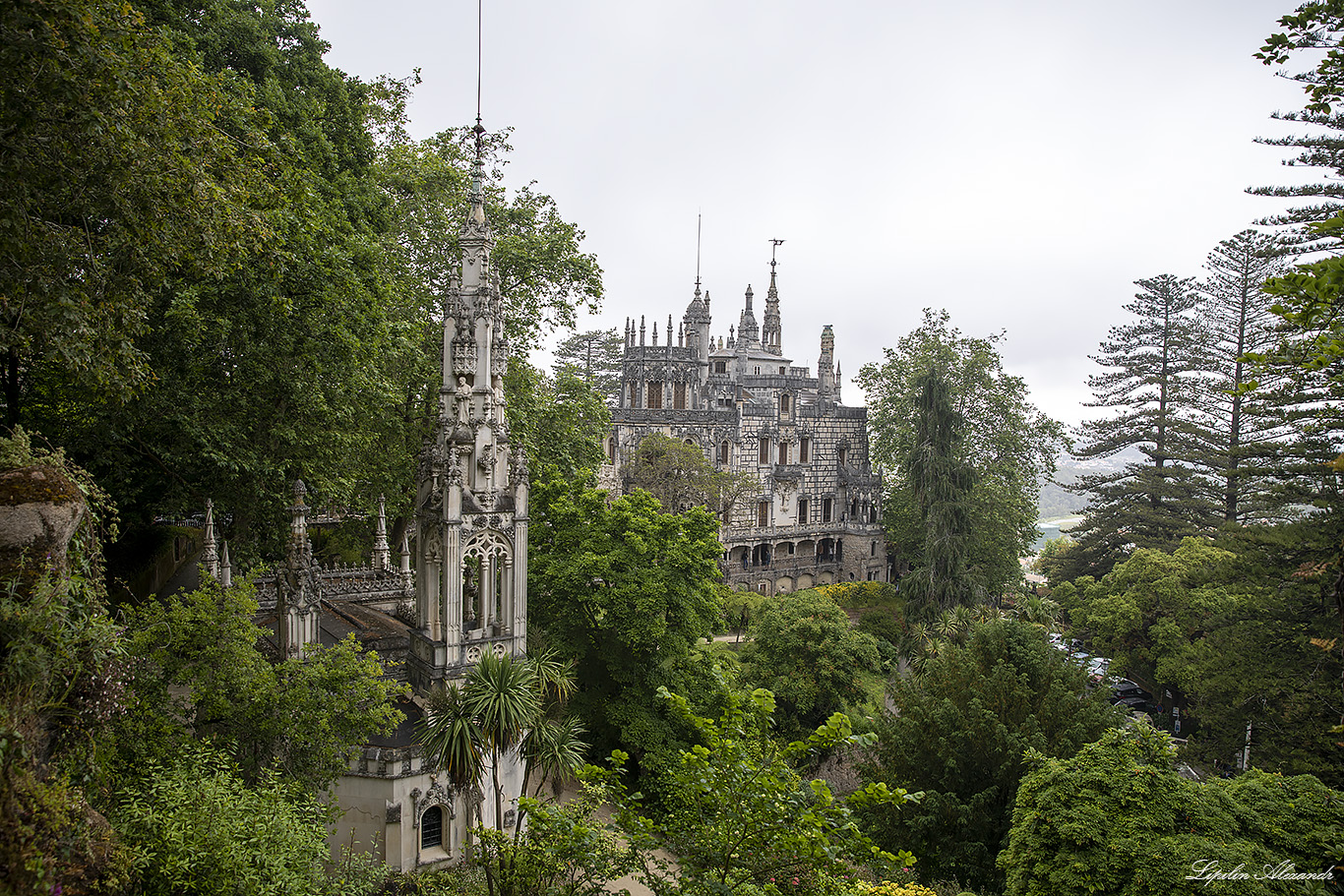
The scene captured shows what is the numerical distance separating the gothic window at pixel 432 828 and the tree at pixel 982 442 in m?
25.2

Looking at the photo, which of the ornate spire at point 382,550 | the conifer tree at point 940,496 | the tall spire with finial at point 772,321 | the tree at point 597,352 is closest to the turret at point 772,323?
the tall spire with finial at point 772,321

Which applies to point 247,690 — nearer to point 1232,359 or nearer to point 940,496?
point 940,496

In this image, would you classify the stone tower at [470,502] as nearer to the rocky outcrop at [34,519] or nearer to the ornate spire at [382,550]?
the rocky outcrop at [34,519]

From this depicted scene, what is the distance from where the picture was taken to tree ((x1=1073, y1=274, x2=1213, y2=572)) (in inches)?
1474

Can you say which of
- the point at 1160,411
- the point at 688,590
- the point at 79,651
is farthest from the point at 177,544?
the point at 1160,411

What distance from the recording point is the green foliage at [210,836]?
779cm

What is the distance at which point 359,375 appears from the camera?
58.5 ft

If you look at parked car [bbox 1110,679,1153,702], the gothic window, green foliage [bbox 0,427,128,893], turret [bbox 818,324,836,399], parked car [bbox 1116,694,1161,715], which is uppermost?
turret [bbox 818,324,836,399]

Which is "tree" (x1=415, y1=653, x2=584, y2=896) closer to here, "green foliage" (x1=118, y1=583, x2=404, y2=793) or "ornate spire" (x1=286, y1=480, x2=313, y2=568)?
"green foliage" (x1=118, y1=583, x2=404, y2=793)

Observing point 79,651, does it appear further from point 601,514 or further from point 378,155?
point 378,155

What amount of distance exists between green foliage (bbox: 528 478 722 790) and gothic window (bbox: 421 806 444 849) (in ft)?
18.6

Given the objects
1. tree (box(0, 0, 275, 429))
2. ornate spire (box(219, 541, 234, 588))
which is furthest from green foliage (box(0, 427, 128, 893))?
ornate spire (box(219, 541, 234, 588))
